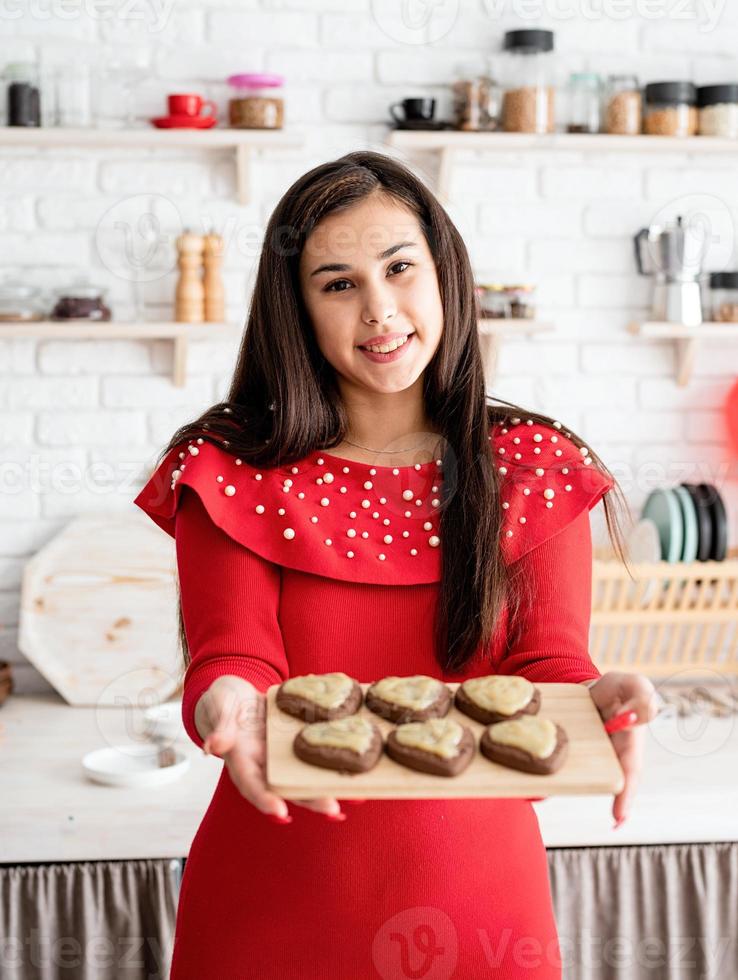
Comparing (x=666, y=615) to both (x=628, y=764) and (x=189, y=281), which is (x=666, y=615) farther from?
(x=628, y=764)

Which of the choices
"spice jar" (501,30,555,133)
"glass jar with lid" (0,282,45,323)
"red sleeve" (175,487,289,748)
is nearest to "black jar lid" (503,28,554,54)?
"spice jar" (501,30,555,133)

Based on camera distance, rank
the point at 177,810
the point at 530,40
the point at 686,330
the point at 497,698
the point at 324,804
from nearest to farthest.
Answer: the point at 324,804 → the point at 497,698 → the point at 177,810 → the point at 530,40 → the point at 686,330

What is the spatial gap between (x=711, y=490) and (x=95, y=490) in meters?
1.26

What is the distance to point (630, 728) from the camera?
97 centimetres

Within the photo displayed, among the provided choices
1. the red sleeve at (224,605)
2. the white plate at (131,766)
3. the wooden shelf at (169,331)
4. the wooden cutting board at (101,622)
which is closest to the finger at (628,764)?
the red sleeve at (224,605)

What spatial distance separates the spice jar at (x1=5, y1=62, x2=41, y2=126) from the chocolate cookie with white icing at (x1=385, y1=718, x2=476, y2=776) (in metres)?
1.63

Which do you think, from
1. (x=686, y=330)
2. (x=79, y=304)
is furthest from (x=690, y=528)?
(x=79, y=304)

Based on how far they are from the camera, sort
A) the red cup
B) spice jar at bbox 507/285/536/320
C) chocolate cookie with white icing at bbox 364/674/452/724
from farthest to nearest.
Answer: spice jar at bbox 507/285/536/320
the red cup
chocolate cookie with white icing at bbox 364/674/452/724

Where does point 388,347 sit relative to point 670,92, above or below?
below

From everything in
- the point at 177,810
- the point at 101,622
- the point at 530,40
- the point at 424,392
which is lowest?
the point at 177,810

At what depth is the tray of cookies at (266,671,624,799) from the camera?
916 mm

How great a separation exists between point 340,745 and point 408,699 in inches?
4.6

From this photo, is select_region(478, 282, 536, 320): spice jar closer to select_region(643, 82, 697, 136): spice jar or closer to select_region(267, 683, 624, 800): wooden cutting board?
select_region(643, 82, 697, 136): spice jar

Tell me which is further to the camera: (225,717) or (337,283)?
(337,283)
